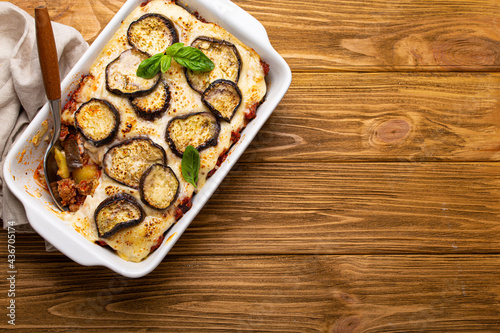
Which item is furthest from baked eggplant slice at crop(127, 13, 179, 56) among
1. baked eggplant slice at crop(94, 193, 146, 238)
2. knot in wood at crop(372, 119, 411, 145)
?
knot in wood at crop(372, 119, 411, 145)

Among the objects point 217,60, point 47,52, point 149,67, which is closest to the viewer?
point 47,52

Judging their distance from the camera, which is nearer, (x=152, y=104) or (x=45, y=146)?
(x=152, y=104)

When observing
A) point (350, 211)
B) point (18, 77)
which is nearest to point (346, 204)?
point (350, 211)

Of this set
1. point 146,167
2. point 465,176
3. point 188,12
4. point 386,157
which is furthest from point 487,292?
point 188,12

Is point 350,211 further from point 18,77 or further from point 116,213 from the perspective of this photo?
point 18,77


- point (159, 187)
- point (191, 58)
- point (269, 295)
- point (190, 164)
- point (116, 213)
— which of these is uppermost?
point (191, 58)

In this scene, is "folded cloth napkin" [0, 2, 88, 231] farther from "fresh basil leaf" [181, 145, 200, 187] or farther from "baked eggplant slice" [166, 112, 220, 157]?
"fresh basil leaf" [181, 145, 200, 187]

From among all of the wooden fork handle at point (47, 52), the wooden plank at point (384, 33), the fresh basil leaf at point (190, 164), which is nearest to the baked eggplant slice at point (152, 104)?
the fresh basil leaf at point (190, 164)
